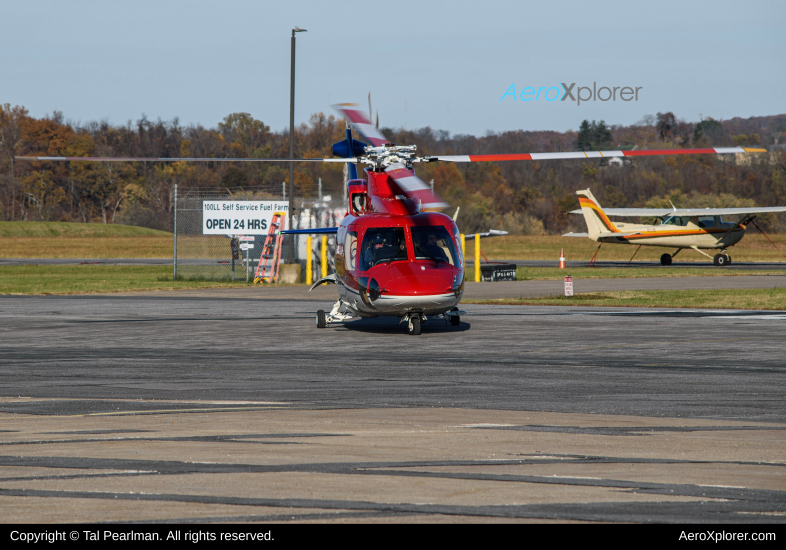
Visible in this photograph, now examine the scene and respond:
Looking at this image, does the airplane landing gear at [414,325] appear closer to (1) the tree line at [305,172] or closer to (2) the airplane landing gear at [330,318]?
(2) the airplane landing gear at [330,318]

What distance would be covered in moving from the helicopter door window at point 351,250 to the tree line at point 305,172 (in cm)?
6270

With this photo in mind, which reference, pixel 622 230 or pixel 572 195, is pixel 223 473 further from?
pixel 572 195

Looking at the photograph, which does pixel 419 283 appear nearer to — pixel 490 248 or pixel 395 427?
pixel 395 427

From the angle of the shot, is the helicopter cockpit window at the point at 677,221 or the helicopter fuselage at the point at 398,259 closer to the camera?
the helicopter fuselage at the point at 398,259

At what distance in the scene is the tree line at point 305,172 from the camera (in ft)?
314

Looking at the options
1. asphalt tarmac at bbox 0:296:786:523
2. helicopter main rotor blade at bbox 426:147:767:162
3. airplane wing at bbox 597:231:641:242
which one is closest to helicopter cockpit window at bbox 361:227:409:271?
asphalt tarmac at bbox 0:296:786:523

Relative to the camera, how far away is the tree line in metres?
95.8

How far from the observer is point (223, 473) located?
6.15 metres

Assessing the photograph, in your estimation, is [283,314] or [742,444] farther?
[283,314]

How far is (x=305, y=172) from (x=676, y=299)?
187 feet

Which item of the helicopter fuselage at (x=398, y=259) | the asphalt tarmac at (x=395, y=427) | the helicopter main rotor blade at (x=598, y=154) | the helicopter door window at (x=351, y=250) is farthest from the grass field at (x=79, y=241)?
the helicopter main rotor blade at (x=598, y=154)

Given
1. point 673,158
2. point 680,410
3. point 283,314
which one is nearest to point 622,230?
point 283,314
